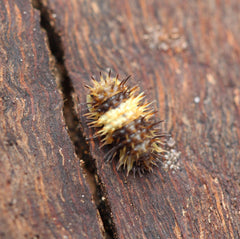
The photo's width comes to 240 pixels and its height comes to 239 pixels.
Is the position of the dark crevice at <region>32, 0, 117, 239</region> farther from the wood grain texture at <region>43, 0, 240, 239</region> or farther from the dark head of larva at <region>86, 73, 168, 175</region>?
the dark head of larva at <region>86, 73, 168, 175</region>

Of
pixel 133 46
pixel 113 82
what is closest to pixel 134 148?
pixel 113 82

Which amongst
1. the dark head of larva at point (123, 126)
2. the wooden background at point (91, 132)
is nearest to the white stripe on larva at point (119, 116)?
the dark head of larva at point (123, 126)

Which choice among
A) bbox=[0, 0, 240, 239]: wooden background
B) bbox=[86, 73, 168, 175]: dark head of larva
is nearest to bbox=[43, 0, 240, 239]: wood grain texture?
bbox=[0, 0, 240, 239]: wooden background

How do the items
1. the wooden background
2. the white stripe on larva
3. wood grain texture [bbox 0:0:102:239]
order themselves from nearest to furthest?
wood grain texture [bbox 0:0:102:239]
the wooden background
the white stripe on larva

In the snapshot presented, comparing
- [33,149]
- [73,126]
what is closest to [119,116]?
[73,126]

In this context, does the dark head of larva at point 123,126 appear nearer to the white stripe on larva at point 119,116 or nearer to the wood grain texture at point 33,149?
the white stripe on larva at point 119,116
